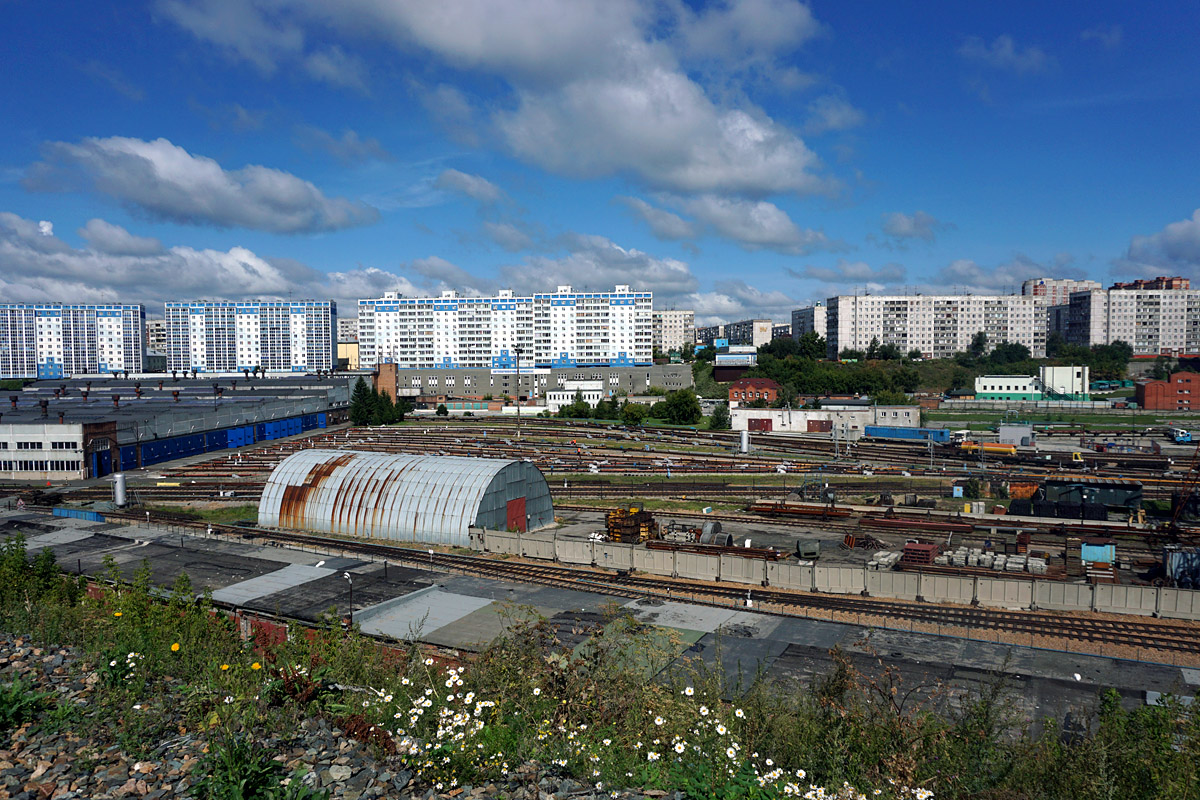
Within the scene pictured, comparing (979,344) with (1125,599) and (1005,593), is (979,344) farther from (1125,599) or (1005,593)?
(1005,593)

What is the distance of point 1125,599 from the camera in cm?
2062

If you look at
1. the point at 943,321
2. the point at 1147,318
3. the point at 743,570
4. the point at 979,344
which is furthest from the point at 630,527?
the point at 1147,318

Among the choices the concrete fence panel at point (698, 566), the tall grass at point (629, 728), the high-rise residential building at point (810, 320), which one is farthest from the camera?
the high-rise residential building at point (810, 320)

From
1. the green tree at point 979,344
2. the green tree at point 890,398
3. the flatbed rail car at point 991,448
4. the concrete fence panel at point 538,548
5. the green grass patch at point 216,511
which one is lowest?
the green grass patch at point 216,511

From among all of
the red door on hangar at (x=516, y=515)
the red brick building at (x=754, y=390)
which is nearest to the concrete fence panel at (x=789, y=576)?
the red door on hangar at (x=516, y=515)

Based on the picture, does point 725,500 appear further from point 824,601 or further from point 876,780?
point 876,780

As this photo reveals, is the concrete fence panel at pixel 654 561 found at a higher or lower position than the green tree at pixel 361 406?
lower

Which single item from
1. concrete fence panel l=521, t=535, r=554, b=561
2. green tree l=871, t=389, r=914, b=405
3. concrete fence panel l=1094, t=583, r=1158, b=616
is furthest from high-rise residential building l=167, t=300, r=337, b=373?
concrete fence panel l=1094, t=583, r=1158, b=616

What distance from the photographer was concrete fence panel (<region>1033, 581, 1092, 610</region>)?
20.8 meters

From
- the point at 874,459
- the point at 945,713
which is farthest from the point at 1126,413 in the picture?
the point at 945,713

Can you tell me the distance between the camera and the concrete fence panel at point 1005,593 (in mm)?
21062

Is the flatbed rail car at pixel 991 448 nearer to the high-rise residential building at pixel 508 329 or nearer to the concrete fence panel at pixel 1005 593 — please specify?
the concrete fence panel at pixel 1005 593

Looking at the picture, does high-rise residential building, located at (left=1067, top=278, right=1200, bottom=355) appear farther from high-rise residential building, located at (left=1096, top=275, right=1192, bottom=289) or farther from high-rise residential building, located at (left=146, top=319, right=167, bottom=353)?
high-rise residential building, located at (left=146, top=319, right=167, bottom=353)

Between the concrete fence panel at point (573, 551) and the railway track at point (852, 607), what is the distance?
69 cm
